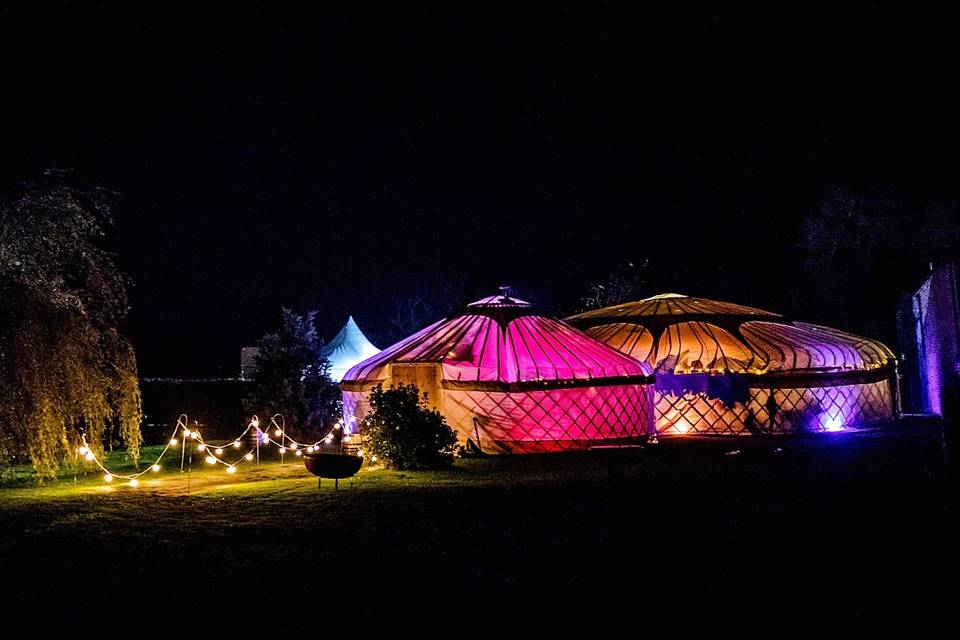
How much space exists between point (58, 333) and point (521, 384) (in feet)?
17.8

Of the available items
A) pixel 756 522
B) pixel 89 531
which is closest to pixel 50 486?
pixel 89 531

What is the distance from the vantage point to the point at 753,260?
35.8 m

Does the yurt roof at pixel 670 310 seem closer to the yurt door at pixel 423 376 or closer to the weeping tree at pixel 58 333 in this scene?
the yurt door at pixel 423 376

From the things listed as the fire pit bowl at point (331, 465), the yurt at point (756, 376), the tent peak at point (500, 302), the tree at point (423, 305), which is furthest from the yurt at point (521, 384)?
the tree at point (423, 305)

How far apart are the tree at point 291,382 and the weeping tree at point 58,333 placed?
5.66 meters

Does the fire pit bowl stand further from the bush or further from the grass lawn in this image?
the bush

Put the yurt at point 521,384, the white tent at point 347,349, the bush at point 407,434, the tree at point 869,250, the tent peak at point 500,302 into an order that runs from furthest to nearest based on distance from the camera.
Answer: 1. the tree at point 869,250
2. the white tent at point 347,349
3. the tent peak at point 500,302
4. the yurt at point 521,384
5. the bush at point 407,434

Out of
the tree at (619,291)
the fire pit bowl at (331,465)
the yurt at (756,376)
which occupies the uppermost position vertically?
the tree at (619,291)

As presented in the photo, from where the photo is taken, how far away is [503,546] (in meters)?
5.47

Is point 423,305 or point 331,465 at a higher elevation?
point 423,305

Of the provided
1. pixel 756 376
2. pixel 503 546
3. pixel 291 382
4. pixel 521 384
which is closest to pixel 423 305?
pixel 291 382

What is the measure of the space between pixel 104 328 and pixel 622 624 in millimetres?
7183

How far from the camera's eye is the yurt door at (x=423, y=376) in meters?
12.5

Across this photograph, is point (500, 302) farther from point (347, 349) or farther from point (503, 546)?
point (347, 349)
